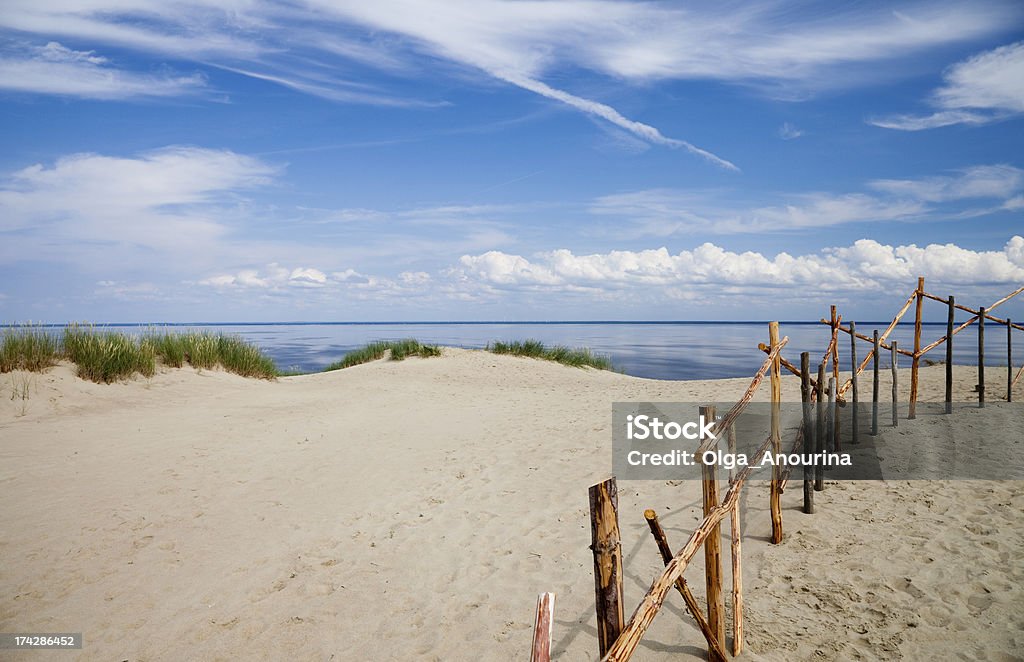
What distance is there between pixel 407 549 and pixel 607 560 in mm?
3229

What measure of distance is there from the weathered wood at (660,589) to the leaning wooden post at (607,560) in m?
0.09

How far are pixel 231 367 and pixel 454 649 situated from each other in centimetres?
1260

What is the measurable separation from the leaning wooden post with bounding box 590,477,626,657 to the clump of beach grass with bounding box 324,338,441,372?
18128mm

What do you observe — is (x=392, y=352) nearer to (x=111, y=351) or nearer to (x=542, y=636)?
(x=111, y=351)

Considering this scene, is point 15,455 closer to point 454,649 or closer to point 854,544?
point 454,649

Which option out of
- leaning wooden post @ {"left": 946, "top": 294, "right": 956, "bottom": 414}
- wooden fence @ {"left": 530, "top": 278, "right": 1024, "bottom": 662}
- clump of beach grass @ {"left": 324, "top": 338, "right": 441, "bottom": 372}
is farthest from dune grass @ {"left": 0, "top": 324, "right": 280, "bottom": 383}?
leaning wooden post @ {"left": 946, "top": 294, "right": 956, "bottom": 414}

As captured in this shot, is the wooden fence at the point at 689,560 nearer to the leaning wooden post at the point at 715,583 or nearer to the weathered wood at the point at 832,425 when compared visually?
the leaning wooden post at the point at 715,583

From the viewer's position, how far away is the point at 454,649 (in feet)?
13.4

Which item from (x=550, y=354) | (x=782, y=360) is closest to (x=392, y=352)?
(x=550, y=354)

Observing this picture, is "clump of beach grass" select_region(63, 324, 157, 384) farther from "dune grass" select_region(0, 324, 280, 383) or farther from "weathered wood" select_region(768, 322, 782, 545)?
"weathered wood" select_region(768, 322, 782, 545)

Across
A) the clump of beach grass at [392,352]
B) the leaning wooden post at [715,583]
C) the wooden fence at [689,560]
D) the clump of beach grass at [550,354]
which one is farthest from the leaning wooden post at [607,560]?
the clump of beach grass at [550,354]

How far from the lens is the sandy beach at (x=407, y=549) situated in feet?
13.8

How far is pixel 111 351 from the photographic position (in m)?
12.0

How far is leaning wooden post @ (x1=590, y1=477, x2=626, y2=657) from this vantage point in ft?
9.21
